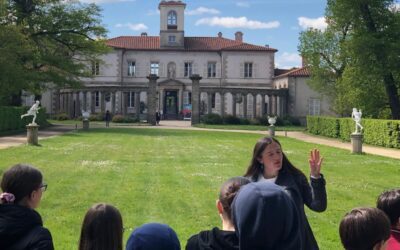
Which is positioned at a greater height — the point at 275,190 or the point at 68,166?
the point at 275,190

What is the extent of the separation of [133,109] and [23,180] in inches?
2278

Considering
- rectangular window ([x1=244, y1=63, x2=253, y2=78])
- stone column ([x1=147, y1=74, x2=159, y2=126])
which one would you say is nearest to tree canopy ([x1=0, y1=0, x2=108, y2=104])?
stone column ([x1=147, y1=74, x2=159, y2=126])

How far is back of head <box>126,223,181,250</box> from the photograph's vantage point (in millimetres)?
2902

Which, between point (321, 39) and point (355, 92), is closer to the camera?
point (355, 92)

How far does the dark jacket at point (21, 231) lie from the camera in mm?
3406

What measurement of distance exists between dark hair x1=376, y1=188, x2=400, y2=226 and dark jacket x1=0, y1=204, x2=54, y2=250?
214cm

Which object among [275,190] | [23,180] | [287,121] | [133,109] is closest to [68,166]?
[23,180]

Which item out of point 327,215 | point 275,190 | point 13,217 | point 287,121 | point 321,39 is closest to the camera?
point 275,190

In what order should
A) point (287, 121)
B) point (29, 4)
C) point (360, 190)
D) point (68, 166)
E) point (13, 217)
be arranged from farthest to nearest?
point (287, 121), point (29, 4), point (68, 166), point (360, 190), point (13, 217)

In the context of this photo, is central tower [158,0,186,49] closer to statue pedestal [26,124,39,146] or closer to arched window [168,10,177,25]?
arched window [168,10,177,25]

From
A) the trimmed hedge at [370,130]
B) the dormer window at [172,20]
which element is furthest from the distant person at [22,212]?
the dormer window at [172,20]

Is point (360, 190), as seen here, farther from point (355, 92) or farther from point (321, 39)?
point (321, 39)

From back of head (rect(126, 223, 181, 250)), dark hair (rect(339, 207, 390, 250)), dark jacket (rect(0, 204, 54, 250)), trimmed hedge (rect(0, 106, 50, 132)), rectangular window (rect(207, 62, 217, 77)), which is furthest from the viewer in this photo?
rectangular window (rect(207, 62, 217, 77))

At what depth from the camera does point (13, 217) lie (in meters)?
3.48
